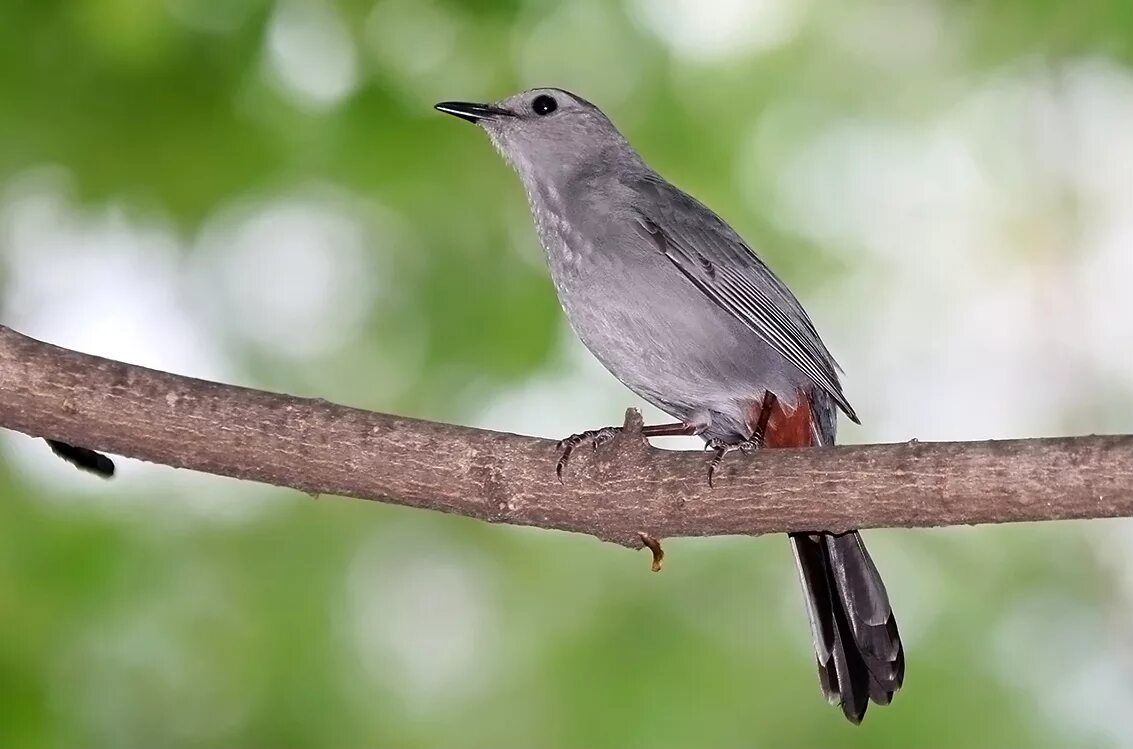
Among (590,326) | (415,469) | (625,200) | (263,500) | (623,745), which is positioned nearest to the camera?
(415,469)

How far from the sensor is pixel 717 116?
7.04 meters

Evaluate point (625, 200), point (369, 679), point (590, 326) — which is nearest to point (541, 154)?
point (625, 200)

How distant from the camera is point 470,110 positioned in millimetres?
5980

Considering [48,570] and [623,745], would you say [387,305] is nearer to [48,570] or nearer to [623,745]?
[48,570]

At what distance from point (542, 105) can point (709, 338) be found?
1561mm

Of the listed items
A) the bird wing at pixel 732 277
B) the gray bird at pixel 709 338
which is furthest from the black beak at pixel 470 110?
the bird wing at pixel 732 277

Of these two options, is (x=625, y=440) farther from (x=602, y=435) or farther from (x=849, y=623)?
(x=849, y=623)

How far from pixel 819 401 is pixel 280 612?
2.82m

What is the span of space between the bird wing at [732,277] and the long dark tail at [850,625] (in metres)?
0.62

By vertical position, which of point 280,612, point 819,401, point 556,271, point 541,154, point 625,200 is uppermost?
point 541,154

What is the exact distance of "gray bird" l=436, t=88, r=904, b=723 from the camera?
16.4 feet

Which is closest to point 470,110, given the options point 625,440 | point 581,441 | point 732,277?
point 732,277

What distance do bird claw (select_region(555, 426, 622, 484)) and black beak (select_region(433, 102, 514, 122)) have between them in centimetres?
188

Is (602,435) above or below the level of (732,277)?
below
